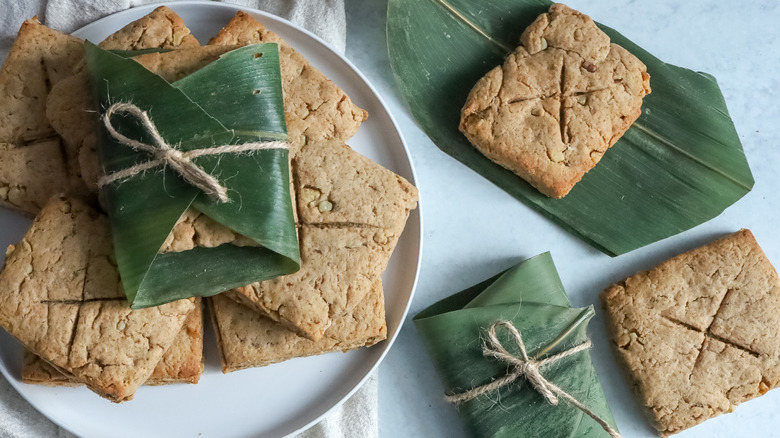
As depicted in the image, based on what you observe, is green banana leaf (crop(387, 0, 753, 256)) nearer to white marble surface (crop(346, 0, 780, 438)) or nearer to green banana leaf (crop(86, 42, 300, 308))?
white marble surface (crop(346, 0, 780, 438))

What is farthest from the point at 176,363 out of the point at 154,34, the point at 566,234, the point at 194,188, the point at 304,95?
the point at 566,234

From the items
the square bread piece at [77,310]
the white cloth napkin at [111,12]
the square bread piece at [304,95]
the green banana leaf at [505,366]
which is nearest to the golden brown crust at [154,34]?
the square bread piece at [304,95]

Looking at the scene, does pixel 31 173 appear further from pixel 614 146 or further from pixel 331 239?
pixel 614 146

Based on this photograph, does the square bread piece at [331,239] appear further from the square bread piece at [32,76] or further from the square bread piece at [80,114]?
the square bread piece at [32,76]

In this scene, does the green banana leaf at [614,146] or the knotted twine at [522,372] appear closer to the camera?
the knotted twine at [522,372]

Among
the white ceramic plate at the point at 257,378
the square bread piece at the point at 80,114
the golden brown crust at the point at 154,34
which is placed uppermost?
the golden brown crust at the point at 154,34

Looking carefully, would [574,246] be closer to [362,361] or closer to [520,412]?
[520,412]

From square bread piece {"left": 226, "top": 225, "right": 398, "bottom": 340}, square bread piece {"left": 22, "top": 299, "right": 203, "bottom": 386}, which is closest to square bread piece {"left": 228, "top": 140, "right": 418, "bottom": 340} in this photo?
square bread piece {"left": 226, "top": 225, "right": 398, "bottom": 340}
